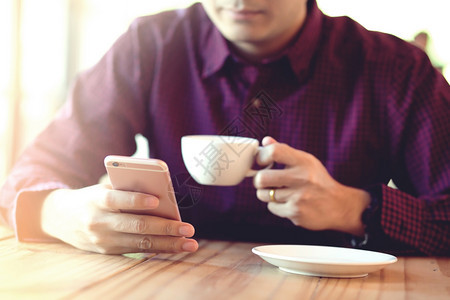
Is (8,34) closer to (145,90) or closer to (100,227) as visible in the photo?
(145,90)

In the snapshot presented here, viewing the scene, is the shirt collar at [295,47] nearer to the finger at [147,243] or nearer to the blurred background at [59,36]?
the finger at [147,243]

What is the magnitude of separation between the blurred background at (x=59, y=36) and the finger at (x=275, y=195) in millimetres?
2704

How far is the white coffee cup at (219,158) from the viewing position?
984 millimetres

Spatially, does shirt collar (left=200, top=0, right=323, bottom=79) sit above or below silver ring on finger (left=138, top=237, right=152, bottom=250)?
above

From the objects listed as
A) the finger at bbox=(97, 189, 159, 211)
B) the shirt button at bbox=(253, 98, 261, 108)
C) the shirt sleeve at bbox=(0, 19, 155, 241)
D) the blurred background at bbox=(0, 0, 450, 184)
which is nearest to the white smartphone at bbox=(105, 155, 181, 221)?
the finger at bbox=(97, 189, 159, 211)

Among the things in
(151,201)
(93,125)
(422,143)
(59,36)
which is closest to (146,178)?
(151,201)

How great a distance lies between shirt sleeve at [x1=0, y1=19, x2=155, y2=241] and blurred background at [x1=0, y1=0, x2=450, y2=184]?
2.24m

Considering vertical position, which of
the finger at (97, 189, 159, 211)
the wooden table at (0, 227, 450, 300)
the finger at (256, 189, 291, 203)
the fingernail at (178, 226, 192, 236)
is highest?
the finger at (97, 189, 159, 211)

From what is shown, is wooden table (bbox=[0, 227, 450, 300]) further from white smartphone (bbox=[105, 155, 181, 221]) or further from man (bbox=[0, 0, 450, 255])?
man (bbox=[0, 0, 450, 255])

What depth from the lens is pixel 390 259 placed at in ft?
2.96

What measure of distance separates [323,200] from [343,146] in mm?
296

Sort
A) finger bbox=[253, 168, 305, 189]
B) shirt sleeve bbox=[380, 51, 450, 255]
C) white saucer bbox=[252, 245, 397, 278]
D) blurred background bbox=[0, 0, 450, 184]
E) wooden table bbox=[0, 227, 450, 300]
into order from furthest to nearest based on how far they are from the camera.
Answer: blurred background bbox=[0, 0, 450, 184] < shirt sleeve bbox=[380, 51, 450, 255] < finger bbox=[253, 168, 305, 189] < white saucer bbox=[252, 245, 397, 278] < wooden table bbox=[0, 227, 450, 300]

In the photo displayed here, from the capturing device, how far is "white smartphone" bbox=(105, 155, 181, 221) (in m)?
0.86

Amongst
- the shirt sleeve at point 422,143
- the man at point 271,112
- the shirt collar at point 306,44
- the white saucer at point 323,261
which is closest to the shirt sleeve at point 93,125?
the man at point 271,112
